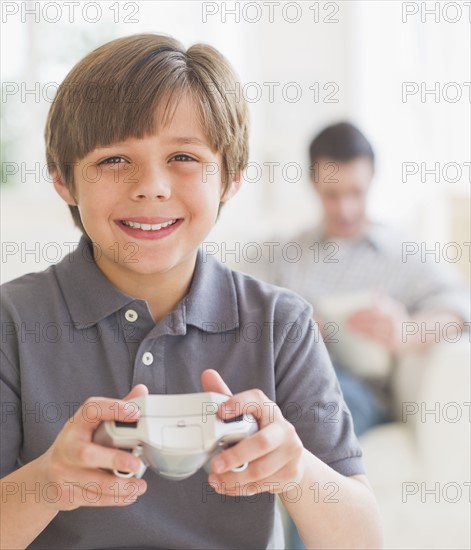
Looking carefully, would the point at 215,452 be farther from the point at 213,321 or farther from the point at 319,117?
the point at 319,117

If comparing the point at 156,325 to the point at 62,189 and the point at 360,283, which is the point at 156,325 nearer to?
the point at 62,189

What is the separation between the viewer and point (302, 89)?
3076 mm

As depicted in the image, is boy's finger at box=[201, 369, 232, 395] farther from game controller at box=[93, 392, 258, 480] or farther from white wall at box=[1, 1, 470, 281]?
white wall at box=[1, 1, 470, 281]

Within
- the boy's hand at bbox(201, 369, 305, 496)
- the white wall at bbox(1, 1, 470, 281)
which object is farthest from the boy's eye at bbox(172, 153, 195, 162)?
the white wall at bbox(1, 1, 470, 281)

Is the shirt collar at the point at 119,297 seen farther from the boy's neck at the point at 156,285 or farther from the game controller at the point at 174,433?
the game controller at the point at 174,433

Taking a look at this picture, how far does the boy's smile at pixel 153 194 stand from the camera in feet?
2.57

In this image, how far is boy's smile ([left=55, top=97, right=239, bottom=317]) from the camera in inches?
30.8

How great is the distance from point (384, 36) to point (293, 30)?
1.15ft

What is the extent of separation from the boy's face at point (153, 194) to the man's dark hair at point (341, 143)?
1.27 m

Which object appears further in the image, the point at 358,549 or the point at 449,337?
the point at 449,337

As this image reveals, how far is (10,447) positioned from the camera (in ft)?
2.63

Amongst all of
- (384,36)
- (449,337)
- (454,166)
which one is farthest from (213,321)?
(384,36)

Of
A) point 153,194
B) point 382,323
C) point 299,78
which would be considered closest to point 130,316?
point 153,194

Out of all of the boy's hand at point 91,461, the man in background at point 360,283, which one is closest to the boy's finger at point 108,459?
the boy's hand at point 91,461
